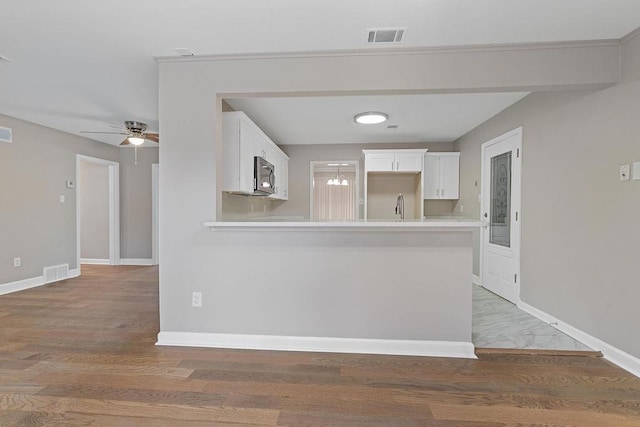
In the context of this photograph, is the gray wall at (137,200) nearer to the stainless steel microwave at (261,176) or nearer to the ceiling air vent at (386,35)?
the stainless steel microwave at (261,176)

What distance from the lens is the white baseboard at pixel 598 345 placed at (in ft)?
7.16

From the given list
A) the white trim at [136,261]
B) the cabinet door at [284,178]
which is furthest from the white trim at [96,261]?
the cabinet door at [284,178]

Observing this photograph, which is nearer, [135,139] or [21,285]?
[135,139]

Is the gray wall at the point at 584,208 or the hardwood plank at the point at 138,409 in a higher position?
the gray wall at the point at 584,208

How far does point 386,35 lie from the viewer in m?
2.19

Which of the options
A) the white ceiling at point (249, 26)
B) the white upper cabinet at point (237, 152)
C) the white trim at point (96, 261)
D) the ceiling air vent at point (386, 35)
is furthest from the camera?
the white trim at point (96, 261)

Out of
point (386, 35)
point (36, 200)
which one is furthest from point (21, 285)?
point (386, 35)

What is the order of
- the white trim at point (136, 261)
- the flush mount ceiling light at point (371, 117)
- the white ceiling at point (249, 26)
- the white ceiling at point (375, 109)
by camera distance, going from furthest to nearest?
the white trim at point (136, 261), the flush mount ceiling light at point (371, 117), the white ceiling at point (375, 109), the white ceiling at point (249, 26)

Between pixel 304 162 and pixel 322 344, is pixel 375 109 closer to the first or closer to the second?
pixel 304 162

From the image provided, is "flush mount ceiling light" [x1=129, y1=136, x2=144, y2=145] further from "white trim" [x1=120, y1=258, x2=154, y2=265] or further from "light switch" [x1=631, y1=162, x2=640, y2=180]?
"light switch" [x1=631, y1=162, x2=640, y2=180]

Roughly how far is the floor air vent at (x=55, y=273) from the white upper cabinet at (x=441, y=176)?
629 centimetres

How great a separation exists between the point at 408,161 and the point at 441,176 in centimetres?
67

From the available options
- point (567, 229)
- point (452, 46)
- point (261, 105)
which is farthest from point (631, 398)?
point (261, 105)

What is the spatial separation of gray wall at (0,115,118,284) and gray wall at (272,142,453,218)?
3501 mm
